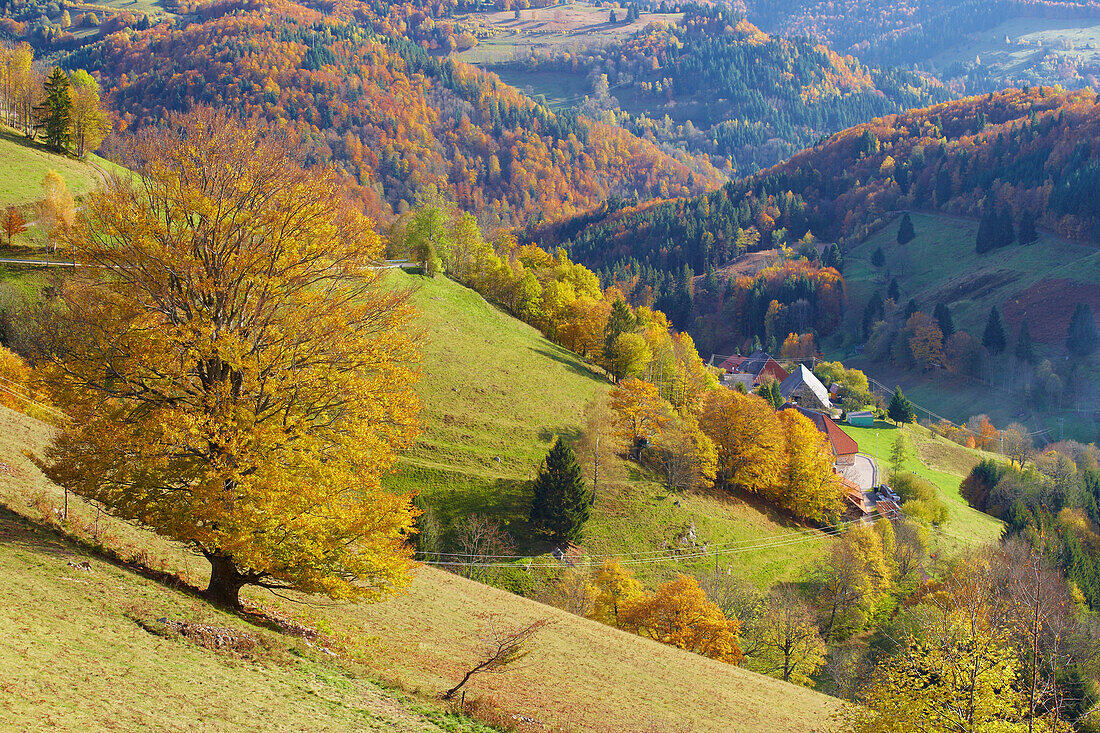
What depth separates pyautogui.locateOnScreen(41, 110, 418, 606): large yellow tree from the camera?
55.2 ft

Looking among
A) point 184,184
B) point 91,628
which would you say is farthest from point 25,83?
point 91,628

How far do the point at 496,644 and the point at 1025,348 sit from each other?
159905 millimetres

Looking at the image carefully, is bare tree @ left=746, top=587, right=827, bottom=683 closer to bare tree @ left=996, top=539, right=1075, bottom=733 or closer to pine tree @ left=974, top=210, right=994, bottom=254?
bare tree @ left=996, top=539, right=1075, bottom=733

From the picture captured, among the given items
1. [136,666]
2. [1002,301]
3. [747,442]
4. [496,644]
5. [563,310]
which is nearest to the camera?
[136,666]

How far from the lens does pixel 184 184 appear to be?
18172 millimetres

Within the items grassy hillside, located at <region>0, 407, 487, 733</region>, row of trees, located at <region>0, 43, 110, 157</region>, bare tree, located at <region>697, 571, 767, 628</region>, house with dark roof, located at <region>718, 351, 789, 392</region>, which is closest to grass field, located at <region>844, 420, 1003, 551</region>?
house with dark roof, located at <region>718, 351, 789, 392</region>

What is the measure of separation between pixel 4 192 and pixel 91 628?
75344 millimetres

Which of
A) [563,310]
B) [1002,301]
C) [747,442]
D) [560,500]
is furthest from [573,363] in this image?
[1002,301]

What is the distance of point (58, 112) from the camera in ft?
279

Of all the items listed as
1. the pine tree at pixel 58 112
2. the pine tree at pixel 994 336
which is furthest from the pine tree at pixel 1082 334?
the pine tree at pixel 58 112

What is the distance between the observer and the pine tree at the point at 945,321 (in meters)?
162

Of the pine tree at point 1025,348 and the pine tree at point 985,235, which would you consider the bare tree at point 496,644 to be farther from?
the pine tree at point 985,235

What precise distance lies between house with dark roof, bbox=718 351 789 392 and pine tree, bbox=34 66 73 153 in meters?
107

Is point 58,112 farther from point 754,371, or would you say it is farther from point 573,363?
point 754,371
